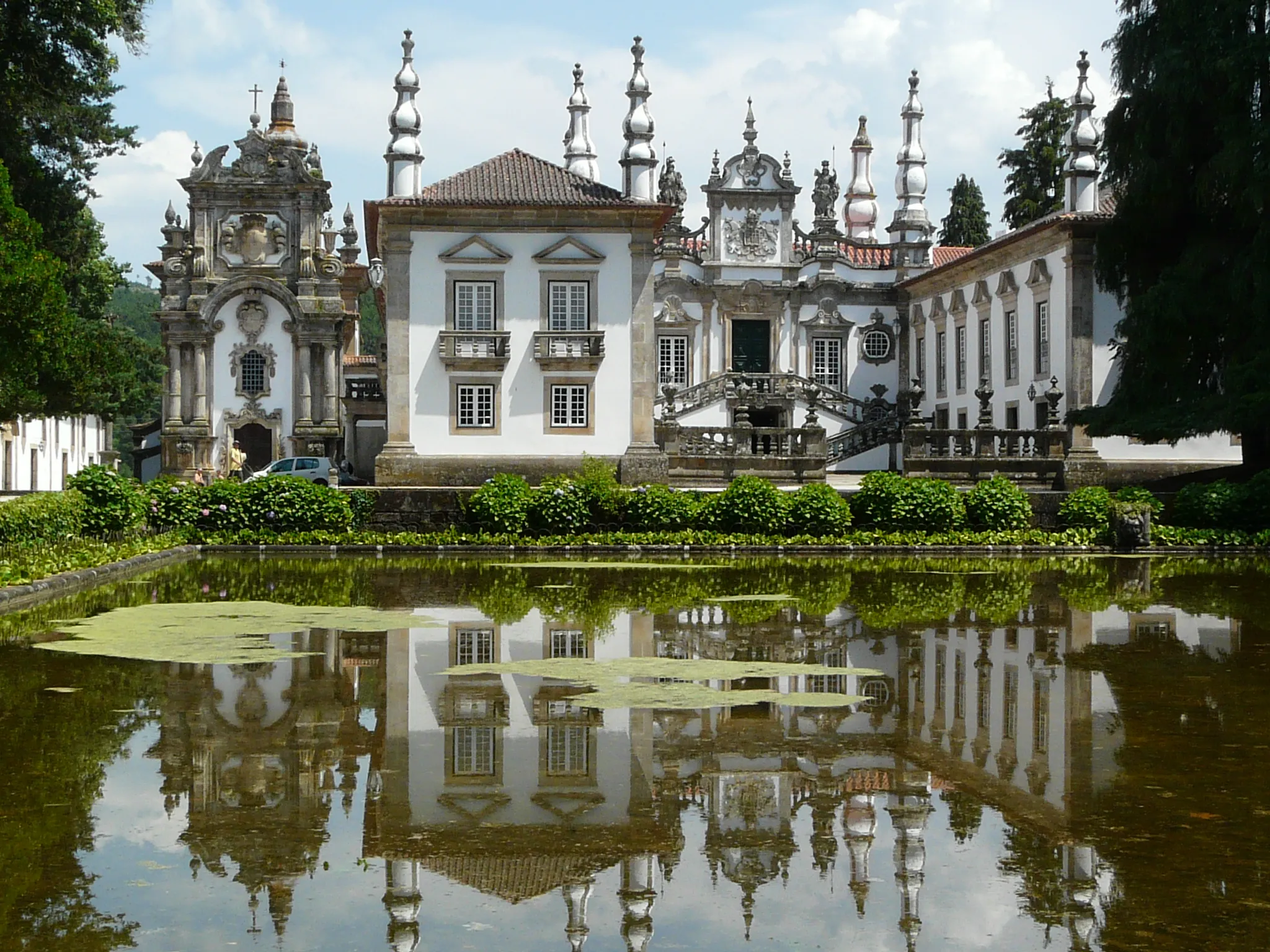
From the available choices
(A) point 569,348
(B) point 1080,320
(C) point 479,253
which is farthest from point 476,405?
(B) point 1080,320

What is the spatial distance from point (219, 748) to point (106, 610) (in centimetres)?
649

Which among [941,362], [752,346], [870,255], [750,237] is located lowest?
[941,362]

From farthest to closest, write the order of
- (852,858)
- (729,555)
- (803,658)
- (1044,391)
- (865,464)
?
(865,464) → (1044,391) → (729,555) → (803,658) → (852,858)

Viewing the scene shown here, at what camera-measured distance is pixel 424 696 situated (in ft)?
26.8

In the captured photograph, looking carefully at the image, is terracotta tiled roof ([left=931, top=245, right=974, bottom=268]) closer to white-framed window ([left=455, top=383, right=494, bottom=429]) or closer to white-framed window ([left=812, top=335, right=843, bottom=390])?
white-framed window ([left=812, top=335, right=843, bottom=390])

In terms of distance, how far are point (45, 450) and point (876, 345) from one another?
106 feet

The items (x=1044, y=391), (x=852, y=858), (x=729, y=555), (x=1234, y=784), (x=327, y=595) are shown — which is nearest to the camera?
(x=852, y=858)

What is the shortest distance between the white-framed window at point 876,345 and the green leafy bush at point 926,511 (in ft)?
67.5

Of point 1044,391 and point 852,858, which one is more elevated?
point 1044,391

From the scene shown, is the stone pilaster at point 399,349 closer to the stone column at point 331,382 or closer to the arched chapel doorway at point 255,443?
the stone column at point 331,382

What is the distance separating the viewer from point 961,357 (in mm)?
40531

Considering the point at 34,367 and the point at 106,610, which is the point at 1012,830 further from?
the point at 34,367

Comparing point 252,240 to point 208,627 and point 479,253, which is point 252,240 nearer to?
point 479,253

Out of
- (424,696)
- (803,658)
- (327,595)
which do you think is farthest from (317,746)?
(327,595)
